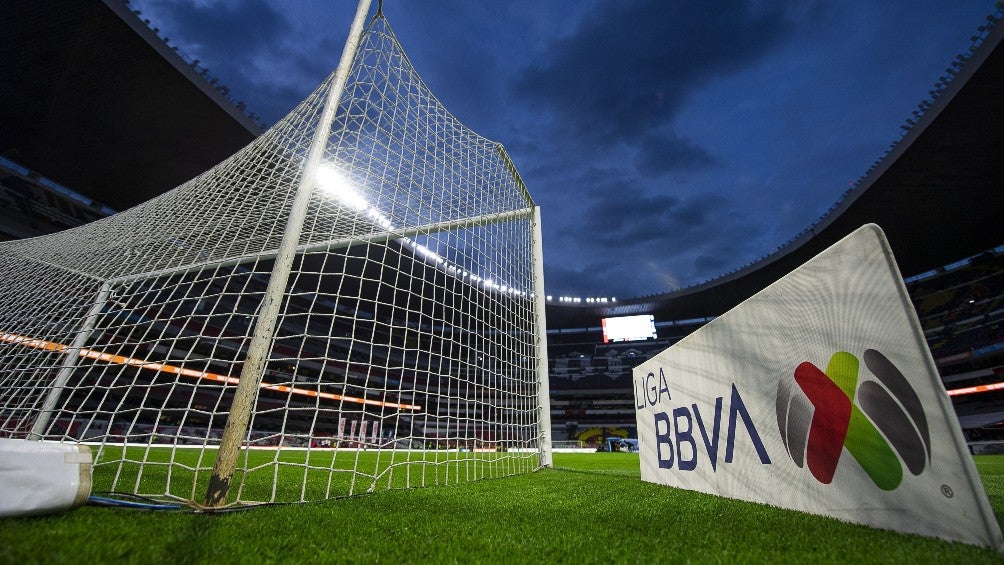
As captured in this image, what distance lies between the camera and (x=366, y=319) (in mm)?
→ 2086

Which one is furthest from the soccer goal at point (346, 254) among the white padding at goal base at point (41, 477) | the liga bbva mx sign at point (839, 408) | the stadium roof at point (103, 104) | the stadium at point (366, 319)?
the stadium roof at point (103, 104)

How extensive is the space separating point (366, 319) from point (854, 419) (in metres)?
2.10

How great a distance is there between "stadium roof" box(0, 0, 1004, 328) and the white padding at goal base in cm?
1850

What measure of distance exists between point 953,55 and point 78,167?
354 feet

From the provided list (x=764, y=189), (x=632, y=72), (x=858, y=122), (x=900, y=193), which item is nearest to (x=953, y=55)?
(x=858, y=122)

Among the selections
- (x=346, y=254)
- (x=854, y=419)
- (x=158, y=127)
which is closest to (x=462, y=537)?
(x=854, y=419)

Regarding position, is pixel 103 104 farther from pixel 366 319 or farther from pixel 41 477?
pixel 41 477

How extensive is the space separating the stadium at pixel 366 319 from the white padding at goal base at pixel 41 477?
6cm

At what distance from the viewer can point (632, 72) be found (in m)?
57.5

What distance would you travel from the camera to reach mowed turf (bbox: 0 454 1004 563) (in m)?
0.99

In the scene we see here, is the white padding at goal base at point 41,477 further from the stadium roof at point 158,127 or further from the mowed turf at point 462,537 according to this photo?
the stadium roof at point 158,127

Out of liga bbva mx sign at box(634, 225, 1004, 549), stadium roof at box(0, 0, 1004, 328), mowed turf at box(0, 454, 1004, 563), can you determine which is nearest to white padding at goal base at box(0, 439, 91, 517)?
mowed turf at box(0, 454, 1004, 563)

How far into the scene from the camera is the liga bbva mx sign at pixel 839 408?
110 centimetres

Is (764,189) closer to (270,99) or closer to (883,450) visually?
(270,99)
